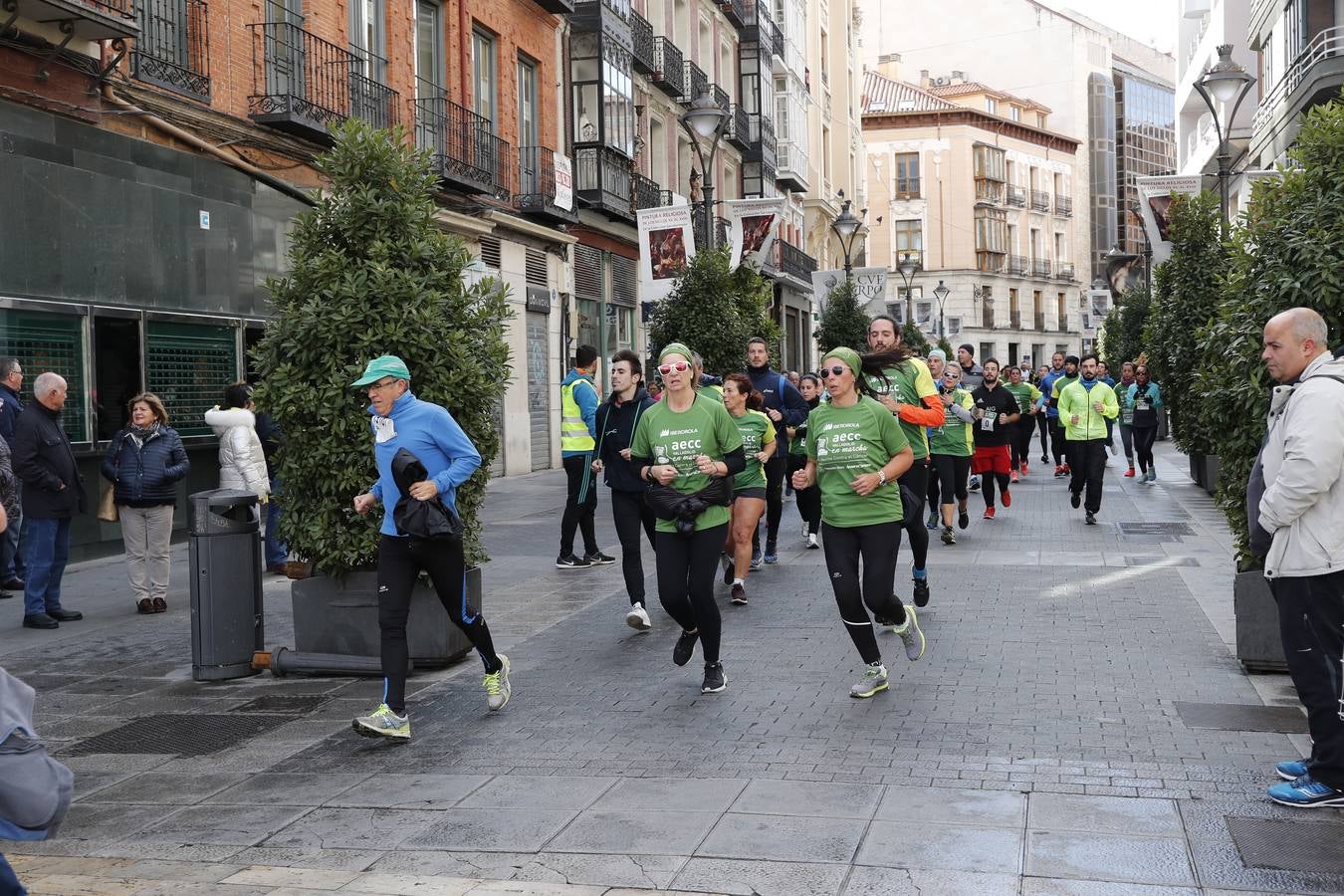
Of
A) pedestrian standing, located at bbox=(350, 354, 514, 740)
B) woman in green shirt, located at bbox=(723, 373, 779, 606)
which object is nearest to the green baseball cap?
pedestrian standing, located at bbox=(350, 354, 514, 740)

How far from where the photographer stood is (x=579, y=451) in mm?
12273

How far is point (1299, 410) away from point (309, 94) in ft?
49.8

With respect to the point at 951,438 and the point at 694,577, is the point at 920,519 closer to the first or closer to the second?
the point at 694,577

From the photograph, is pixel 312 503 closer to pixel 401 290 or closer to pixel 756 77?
pixel 401 290

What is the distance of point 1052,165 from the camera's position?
88750 millimetres

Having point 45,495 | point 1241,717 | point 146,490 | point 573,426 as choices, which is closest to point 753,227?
point 573,426

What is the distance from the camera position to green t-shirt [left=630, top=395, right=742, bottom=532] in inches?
287

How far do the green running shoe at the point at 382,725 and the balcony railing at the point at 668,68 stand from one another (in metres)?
27.4

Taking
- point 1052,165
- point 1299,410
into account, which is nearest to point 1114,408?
point 1299,410

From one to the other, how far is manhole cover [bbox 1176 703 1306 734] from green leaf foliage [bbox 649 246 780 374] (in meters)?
14.1

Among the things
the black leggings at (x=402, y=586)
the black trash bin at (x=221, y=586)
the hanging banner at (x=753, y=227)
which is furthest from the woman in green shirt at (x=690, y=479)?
the hanging banner at (x=753, y=227)

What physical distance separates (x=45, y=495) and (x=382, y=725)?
5.10m

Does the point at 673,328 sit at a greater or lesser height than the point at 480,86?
lesser

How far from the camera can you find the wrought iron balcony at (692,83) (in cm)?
3509
